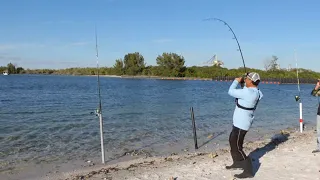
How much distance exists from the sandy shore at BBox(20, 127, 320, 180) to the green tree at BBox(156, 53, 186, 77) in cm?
14328

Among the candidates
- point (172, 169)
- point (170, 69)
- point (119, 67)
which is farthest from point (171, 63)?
point (172, 169)

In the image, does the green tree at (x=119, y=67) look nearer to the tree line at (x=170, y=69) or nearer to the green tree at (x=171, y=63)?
the tree line at (x=170, y=69)

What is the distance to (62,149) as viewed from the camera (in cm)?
1176

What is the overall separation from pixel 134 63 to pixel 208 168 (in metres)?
156

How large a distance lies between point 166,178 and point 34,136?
27.7ft

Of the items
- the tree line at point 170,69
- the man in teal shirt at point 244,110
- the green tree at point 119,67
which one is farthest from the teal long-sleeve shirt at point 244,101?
the green tree at point 119,67

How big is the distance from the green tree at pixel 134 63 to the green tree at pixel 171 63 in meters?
9.82

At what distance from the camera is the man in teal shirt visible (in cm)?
683

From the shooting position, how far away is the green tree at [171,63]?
152875mm

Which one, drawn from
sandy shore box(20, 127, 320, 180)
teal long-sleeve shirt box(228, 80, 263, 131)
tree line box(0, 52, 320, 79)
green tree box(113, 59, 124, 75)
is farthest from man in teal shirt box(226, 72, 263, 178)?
green tree box(113, 59, 124, 75)

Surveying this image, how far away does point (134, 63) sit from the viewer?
163 m

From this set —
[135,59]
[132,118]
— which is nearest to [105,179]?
[132,118]

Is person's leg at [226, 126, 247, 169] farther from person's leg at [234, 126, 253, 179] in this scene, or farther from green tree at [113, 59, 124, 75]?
green tree at [113, 59, 124, 75]

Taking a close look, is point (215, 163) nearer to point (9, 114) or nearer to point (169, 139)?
point (169, 139)
